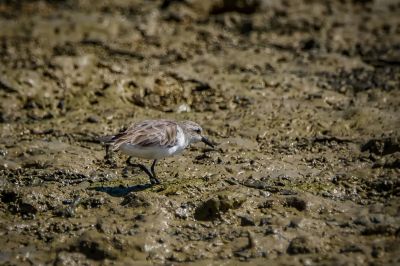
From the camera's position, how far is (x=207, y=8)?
17.9 m

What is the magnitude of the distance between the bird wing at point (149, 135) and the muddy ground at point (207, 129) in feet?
1.82

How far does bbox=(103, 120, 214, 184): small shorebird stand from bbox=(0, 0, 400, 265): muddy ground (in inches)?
15.4

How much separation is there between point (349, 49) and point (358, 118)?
3.81m

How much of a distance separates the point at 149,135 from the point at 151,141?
0.34 ft

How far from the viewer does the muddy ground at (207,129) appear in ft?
28.9

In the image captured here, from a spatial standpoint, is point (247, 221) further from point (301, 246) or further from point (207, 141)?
point (207, 141)

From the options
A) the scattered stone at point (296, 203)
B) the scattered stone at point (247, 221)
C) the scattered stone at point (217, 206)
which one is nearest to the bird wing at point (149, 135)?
the scattered stone at point (217, 206)

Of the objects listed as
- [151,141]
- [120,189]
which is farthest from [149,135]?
[120,189]

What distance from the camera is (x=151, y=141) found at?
10203mm

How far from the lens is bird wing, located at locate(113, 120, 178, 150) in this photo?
10.1 m

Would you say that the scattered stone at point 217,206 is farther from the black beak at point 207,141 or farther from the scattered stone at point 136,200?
the black beak at point 207,141

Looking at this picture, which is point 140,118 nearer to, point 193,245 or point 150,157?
point 150,157

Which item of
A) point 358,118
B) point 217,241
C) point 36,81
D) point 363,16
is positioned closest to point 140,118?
point 36,81

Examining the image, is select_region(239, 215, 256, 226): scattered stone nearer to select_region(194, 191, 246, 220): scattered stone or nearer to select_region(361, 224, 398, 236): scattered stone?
select_region(194, 191, 246, 220): scattered stone
